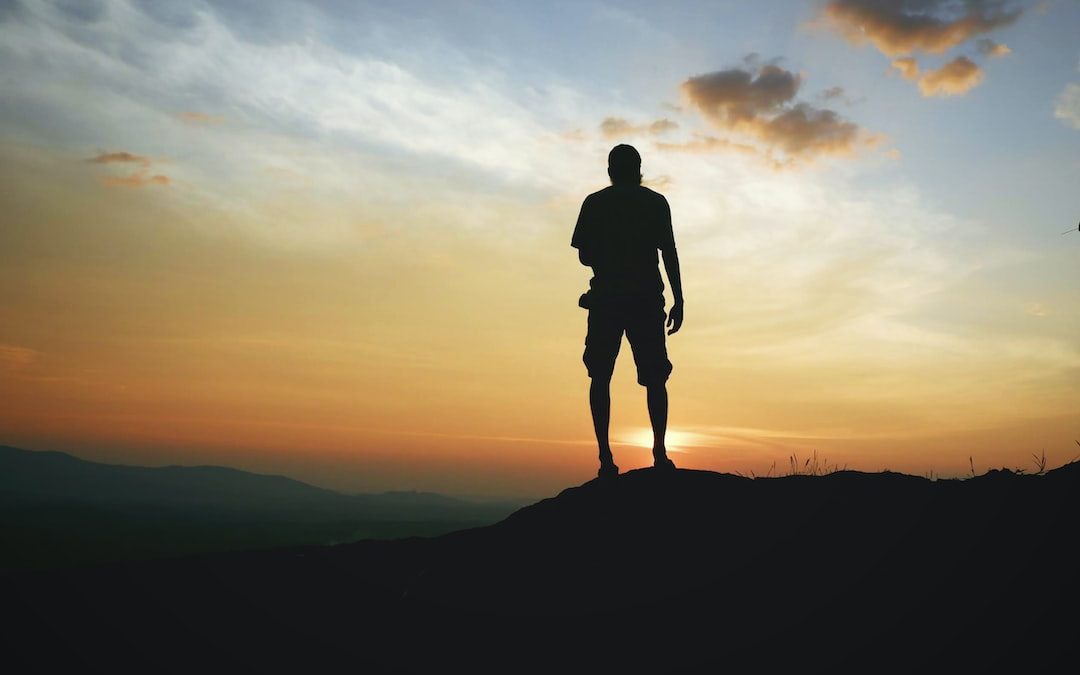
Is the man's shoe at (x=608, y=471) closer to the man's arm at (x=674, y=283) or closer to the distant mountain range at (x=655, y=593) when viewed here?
the distant mountain range at (x=655, y=593)

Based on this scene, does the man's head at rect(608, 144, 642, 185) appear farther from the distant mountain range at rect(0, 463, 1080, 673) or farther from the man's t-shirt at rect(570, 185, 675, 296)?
the distant mountain range at rect(0, 463, 1080, 673)

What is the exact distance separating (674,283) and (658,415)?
153 centimetres

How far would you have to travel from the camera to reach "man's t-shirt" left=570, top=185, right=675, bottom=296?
28.3 feet

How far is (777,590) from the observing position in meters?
6.20

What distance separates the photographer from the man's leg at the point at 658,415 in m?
8.72

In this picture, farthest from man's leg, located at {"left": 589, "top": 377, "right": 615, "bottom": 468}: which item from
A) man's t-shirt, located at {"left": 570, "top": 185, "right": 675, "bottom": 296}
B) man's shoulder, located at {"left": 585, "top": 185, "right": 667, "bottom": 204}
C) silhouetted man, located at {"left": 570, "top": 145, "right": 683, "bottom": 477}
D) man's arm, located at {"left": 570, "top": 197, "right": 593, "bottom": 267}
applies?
man's shoulder, located at {"left": 585, "top": 185, "right": 667, "bottom": 204}

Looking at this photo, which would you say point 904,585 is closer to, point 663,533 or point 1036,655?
point 1036,655

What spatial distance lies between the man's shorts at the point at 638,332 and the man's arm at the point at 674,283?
19 cm

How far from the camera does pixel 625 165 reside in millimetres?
8945

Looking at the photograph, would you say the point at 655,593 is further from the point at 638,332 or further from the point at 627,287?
the point at 627,287

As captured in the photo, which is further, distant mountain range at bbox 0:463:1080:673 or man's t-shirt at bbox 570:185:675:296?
man's t-shirt at bbox 570:185:675:296

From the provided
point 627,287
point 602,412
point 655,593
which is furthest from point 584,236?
point 655,593


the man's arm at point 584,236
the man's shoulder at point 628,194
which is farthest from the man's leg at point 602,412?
the man's shoulder at point 628,194

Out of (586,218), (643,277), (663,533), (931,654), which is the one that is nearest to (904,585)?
(931,654)
